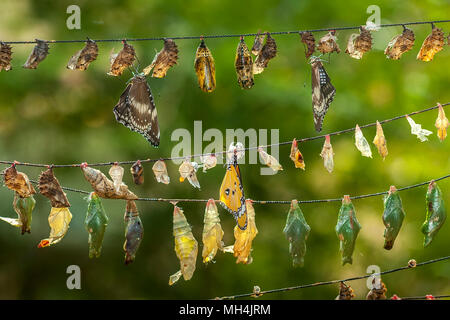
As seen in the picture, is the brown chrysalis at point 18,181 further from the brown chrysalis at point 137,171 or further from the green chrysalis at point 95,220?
the brown chrysalis at point 137,171

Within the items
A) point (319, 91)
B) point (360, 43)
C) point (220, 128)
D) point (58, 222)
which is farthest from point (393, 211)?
point (220, 128)

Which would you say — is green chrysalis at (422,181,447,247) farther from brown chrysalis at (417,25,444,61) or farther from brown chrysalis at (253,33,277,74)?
brown chrysalis at (253,33,277,74)

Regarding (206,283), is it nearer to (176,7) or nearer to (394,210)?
(176,7)

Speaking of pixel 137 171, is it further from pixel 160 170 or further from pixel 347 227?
pixel 347 227

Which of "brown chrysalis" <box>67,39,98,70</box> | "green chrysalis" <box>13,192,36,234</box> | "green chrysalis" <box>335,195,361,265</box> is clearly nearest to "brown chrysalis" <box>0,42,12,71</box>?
"brown chrysalis" <box>67,39,98,70</box>

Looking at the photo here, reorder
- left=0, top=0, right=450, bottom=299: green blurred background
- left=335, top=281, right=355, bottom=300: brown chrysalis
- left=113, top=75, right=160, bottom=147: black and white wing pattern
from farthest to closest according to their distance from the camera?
left=0, top=0, right=450, bottom=299: green blurred background, left=335, top=281, right=355, bottom=300: brown chrysalis, left=113, top=75, right=160, bottom=147: black and white wing pattern
